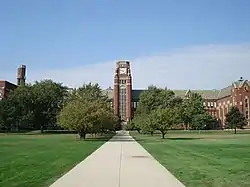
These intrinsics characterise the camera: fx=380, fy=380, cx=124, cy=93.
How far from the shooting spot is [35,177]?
1412 cm

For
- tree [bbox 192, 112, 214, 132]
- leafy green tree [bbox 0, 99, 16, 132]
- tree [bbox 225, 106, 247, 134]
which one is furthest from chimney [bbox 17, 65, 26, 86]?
tree [bbox 225, 106, 247, 134]

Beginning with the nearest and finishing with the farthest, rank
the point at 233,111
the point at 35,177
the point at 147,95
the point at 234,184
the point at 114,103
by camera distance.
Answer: the point at 234,184 → the point at 35,177 → the point at 233,111 → the point at 147,95 → the point at 114,103

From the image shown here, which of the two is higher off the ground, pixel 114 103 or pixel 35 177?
pixel 114 103

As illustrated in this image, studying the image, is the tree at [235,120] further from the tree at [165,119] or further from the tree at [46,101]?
the tree at [46,101]

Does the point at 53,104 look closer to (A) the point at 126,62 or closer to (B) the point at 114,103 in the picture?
(B) the point at 114,103

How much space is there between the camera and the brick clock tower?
159625mm

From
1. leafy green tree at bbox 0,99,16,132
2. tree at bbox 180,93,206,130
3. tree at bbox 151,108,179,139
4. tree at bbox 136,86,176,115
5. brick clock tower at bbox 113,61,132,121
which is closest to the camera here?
tree at bbox 151,108,179,139

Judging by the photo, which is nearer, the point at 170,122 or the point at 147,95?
the point at 170,122

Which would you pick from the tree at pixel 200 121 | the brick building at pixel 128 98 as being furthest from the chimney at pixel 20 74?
the tree at pixel 200 121

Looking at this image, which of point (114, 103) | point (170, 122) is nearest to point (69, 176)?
point (170, 122)

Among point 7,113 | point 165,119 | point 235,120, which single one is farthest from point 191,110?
point 165,119

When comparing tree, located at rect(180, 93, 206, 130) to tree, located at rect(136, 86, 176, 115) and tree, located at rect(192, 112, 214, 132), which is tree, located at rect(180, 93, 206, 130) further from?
tree, located at rect(136, 86, 176, 115)

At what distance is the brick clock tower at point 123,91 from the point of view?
15962cm

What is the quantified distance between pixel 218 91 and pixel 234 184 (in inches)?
6823
